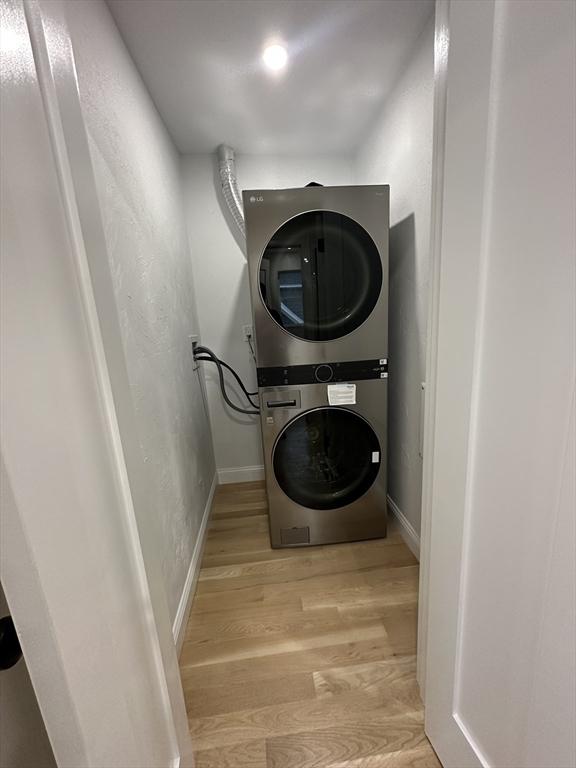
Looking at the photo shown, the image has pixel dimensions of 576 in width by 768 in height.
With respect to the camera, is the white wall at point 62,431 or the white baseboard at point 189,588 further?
the white baseboard at point 189,588

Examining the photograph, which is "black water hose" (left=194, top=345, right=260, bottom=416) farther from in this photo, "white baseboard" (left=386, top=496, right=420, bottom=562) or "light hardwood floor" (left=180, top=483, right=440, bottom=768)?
"white baseboard" (left=386, top=496, right=420, bottom=562)

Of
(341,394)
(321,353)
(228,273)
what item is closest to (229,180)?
(228,273)

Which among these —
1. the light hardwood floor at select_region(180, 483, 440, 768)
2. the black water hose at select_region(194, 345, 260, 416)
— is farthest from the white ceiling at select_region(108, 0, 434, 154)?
the light hardwood floor at select_region(180, 483, 440, 768)

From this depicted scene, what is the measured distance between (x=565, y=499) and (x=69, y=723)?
0.80m

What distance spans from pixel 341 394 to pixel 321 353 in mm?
228

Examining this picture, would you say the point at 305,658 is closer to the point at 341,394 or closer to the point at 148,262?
the point at 341,394

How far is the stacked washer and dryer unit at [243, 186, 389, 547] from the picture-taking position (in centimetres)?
145

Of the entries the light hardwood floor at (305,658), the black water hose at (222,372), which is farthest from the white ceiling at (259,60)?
the light hardwood floor at (305,658)

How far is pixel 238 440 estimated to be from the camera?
2504 millimetres

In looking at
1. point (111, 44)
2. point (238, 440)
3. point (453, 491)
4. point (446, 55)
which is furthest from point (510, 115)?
point (238, 440)

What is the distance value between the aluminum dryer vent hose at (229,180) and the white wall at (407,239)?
0.79 metres

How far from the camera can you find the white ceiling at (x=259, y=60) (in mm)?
1104

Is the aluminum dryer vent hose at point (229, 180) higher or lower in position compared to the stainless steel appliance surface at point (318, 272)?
higher

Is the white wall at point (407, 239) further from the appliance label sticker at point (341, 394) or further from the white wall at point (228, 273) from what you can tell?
the white wall at point (228, 273)
